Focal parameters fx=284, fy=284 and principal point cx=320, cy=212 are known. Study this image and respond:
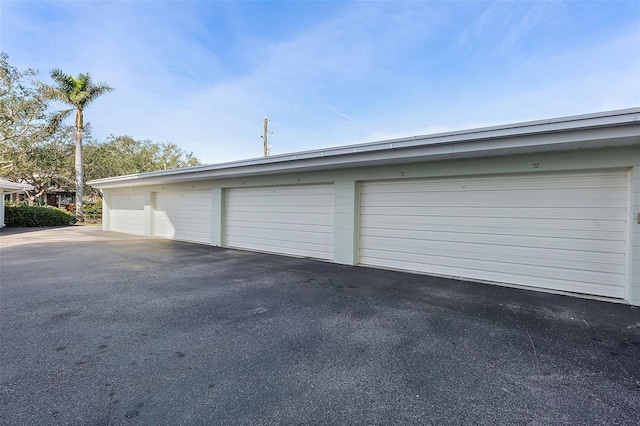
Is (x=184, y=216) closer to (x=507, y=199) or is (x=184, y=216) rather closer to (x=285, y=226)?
(x=285, y=226)

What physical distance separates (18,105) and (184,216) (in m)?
14.0

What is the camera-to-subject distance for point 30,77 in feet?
53.1

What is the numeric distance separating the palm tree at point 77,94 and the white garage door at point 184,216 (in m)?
11.6

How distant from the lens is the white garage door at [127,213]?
1338 centimetres

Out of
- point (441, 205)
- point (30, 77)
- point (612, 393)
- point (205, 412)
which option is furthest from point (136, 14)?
point (30, 77)

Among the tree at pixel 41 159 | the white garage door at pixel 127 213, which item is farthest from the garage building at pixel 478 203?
the tree at pixel 41 159

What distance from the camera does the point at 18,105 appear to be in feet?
52.5

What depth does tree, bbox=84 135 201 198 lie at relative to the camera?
79.7 ft

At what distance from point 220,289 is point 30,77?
20.7 m

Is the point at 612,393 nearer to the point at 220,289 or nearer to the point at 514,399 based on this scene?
the point at 514,399

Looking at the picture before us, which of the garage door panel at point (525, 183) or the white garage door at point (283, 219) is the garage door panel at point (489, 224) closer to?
the garage door panel at point (525, 183)

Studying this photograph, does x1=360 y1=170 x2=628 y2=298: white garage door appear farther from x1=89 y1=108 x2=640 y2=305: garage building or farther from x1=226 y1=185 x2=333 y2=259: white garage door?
x1=226 y1=185 x2=333 y2=259: white garage door

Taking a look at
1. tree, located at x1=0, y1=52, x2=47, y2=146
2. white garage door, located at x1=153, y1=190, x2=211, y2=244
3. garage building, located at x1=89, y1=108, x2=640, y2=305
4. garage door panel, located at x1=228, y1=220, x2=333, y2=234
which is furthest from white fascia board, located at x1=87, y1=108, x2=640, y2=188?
tree, located at x1=0, y1=52, x2=47, y2=146

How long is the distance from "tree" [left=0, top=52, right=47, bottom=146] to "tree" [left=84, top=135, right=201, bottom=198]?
22.4 feet
